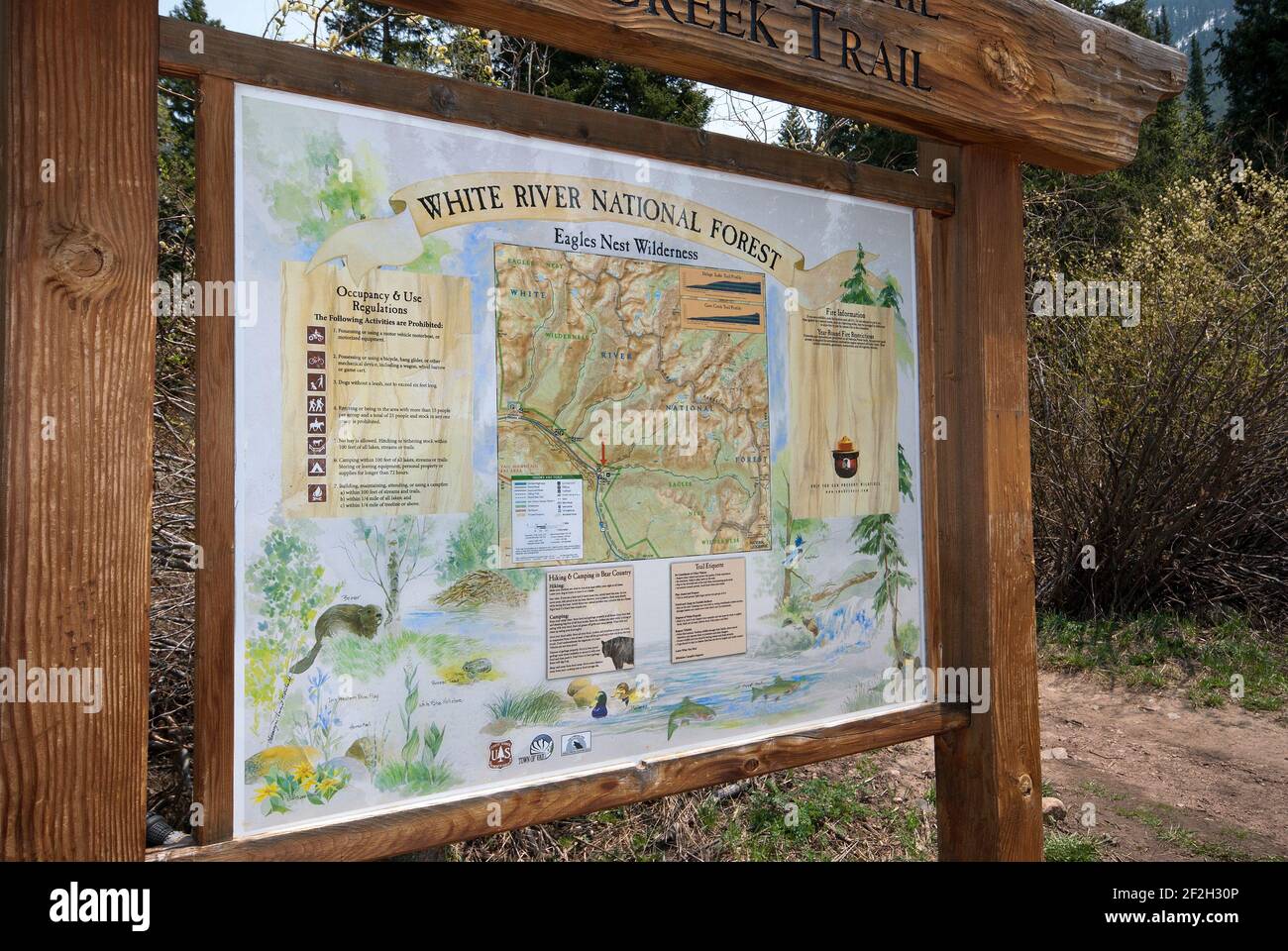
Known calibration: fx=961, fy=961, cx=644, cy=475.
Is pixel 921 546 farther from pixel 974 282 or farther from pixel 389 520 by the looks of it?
pixel 389 520

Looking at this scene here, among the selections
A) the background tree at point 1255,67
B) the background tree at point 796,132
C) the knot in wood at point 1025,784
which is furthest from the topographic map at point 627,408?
the background tree at point 1255,67

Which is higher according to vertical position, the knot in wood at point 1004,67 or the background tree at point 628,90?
the background tree at point 628,90

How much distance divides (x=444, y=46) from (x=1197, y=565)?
271 inches

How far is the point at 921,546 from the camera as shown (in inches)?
103

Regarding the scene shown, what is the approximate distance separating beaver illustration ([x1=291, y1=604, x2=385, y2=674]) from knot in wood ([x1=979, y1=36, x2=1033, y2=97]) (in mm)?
2036

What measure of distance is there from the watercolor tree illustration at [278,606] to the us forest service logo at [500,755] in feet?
1.41

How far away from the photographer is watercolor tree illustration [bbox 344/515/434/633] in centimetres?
177

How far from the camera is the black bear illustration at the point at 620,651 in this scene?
2064mm

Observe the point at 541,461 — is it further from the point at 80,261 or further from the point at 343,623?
the point at 80,261

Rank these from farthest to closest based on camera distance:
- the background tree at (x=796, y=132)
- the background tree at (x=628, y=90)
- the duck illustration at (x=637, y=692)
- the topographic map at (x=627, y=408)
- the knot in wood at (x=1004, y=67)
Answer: the background tree at (x=628, y=90) < the background tree at (x=796, y=132) < the knot in wood at (x=1004, y=67) < the duck illustration at (x=637, y=692) < the topographic map at (x=627, y=408)

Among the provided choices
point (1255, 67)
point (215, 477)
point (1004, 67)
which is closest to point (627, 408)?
point (215, 477)

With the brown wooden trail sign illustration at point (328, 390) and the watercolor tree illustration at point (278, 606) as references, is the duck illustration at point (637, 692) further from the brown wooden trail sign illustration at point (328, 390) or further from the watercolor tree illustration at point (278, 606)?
the watercolor tree illustration at point (278, 606)

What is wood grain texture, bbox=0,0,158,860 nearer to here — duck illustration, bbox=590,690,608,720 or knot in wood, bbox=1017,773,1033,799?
duck illustration, bbox=590,690,608,720
